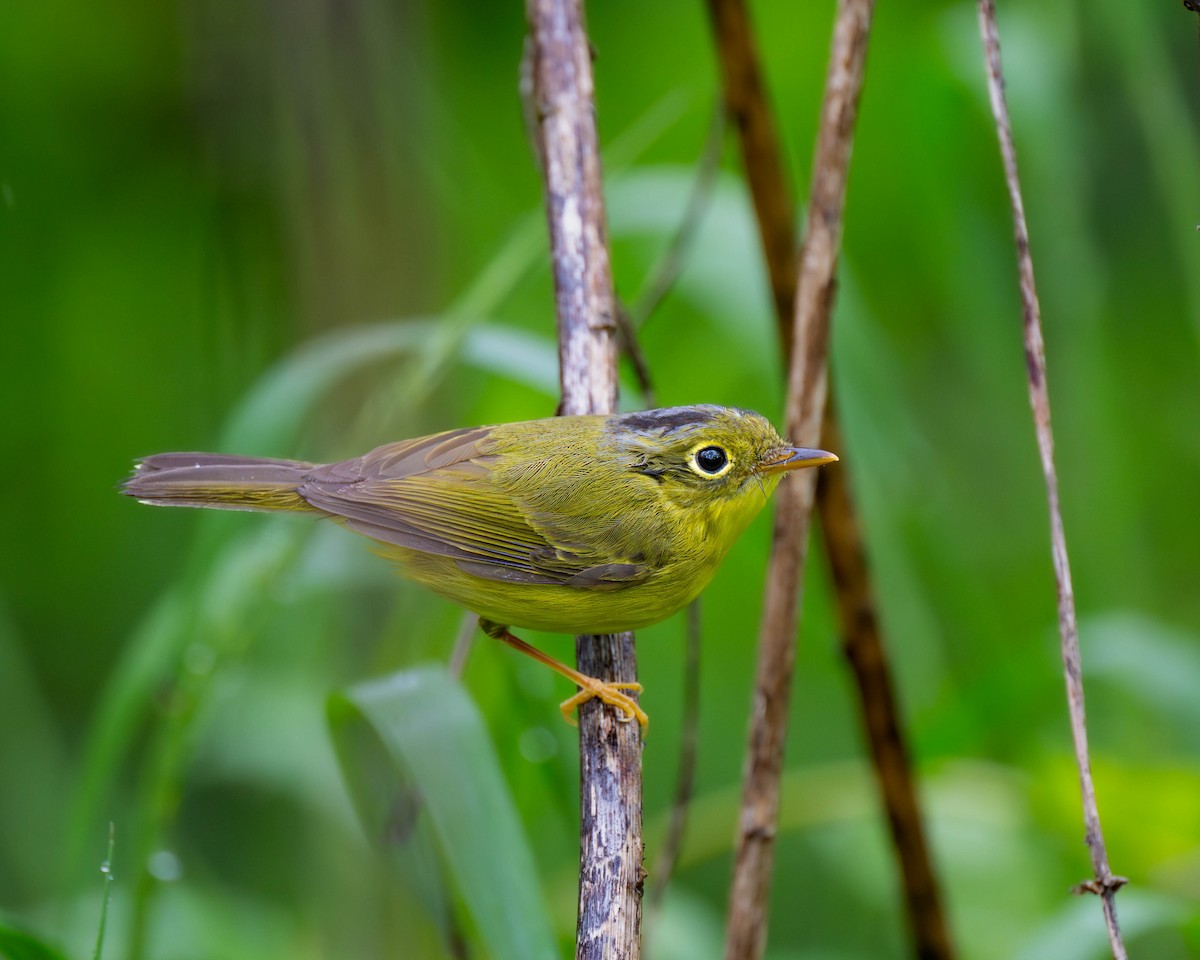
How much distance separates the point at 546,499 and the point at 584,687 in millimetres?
527

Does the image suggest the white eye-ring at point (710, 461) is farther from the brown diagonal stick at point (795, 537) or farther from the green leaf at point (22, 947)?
the green leaf at point (22, 947)

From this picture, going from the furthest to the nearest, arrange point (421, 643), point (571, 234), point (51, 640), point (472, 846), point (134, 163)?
1. point (134, 163)
2. point (51, 640)
3. point (421, 643)
4. point (571, 234)
5. point (472, 846)

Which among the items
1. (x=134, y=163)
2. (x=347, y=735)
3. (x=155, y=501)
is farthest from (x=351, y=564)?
(x=134, y=163)

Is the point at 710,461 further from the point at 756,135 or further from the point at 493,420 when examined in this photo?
the point at 493,420

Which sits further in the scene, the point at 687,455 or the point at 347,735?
the point at 687,455

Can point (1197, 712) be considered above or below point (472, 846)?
above

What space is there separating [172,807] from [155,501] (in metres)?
0.73

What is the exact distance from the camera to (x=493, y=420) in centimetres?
385

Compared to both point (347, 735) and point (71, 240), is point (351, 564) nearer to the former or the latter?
point (347, 735)

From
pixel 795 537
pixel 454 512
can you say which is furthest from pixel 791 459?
pixel 454 512

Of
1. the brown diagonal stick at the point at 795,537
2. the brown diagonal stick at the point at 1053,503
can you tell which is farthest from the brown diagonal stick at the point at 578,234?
the brown diagonal stick at the point at 1053,503

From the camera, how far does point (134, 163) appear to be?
17.4ft

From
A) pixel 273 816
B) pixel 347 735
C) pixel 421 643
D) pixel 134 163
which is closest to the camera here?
pixel 347 735

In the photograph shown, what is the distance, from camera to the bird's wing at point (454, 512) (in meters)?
2.75
